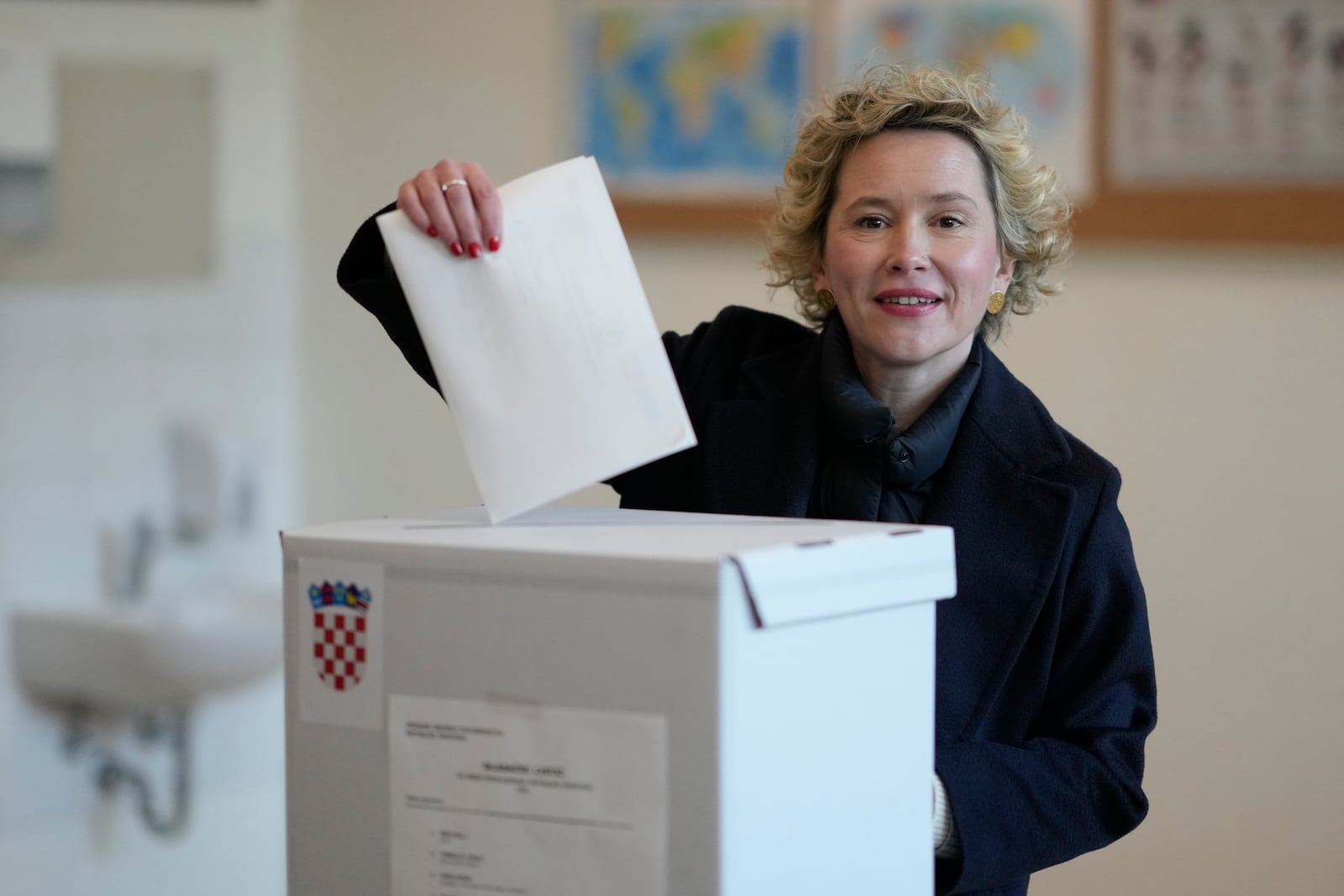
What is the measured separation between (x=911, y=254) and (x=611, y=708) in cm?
61

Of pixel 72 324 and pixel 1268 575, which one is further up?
pixel 72 324

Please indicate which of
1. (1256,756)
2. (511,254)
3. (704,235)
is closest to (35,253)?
(704,235)

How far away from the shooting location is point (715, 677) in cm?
86

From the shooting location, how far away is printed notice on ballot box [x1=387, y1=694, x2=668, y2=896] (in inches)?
34.8

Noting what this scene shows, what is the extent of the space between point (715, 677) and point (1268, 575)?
6.31ft

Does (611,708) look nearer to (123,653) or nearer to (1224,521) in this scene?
(1224,521)

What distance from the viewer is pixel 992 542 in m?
1.32

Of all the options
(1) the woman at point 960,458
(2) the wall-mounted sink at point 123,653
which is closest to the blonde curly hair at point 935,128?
(1) the woman at point 960,458

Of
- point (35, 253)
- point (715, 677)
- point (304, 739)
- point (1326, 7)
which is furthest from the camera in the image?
point (35, 253)

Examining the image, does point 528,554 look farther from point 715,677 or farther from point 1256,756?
point 1256,756

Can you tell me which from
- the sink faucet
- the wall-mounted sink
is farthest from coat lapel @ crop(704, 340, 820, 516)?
the sink faucet

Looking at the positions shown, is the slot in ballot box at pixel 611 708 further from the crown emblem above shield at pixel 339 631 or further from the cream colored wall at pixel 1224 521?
the cream colored wall at pixel 1224 521

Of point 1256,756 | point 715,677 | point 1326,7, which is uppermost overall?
point 1326,7

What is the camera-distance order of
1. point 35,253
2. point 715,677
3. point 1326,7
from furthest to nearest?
1. point 35,253
2. point 1326,7
3. point 715,677
